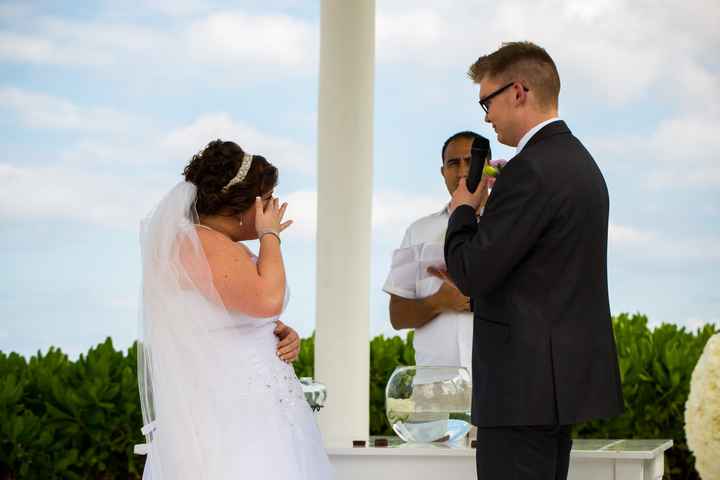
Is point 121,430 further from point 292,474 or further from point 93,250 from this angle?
point 292,474

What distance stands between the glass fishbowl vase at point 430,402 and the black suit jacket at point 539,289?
88 centimetres

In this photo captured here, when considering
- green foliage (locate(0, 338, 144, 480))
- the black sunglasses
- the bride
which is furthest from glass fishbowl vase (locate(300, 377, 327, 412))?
green foliage (locate(0, 338, 144, 480))

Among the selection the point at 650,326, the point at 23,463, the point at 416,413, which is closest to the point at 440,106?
the point at 650,326

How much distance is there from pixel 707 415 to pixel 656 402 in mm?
4829

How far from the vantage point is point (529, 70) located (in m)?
3.05

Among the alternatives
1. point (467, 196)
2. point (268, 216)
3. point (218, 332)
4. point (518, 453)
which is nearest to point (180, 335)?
point (218, 332)

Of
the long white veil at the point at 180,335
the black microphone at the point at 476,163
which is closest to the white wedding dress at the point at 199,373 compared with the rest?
the long white veil at the point at 180,335

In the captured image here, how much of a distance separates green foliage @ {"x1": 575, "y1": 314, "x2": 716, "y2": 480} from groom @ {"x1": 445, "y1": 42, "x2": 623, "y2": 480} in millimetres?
3862

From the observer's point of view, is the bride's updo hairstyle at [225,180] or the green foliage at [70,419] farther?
the green foliage at [70,419]

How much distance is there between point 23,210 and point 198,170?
5.51 metres

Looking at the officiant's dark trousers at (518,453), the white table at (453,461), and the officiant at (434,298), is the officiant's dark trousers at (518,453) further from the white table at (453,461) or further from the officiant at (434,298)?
the officiant at (434,298)

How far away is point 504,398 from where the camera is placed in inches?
115

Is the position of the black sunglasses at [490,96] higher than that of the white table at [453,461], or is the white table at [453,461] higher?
the black sunglasses at [490,96]

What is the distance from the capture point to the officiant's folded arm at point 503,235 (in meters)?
2.86
